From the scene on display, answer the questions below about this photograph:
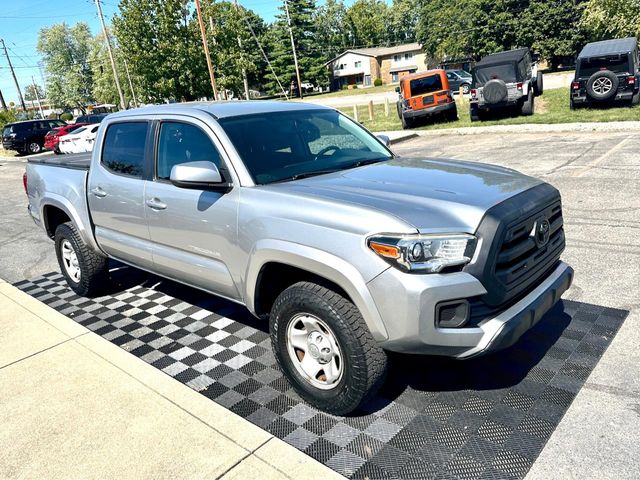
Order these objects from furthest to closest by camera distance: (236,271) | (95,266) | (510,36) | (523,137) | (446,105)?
(510,36), (446,105), (523,137), (95,266), (236,271)

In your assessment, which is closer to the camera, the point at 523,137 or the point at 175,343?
the point at 175,343

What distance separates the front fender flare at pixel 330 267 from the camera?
265 cm

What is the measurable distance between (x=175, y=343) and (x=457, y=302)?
8.27 ft

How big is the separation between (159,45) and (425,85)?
60.2 feet

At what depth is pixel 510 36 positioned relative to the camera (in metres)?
50.1

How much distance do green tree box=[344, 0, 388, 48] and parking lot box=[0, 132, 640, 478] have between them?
8587 centimetres

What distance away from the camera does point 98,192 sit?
466cm

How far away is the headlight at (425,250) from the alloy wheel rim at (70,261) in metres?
3.96

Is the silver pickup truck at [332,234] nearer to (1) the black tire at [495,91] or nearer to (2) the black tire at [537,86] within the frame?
(1) the black tire at [495,91]

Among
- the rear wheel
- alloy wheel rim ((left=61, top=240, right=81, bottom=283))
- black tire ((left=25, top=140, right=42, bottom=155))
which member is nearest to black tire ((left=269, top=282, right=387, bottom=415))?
alloy wheel rim ((left=61, top=240, right=81, bottom=283))

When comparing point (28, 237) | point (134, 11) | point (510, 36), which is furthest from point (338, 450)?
point (510, 36)

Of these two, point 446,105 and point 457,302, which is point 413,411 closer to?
point 457,302

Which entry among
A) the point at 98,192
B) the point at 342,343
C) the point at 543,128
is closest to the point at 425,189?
the point at 342,343

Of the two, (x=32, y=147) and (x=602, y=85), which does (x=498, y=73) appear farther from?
(x=32, y=147)
